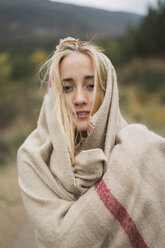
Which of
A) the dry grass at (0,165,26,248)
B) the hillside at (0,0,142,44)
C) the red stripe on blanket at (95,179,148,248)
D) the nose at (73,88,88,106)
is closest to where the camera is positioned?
the red stripe on blanket at (95,179,148,248)

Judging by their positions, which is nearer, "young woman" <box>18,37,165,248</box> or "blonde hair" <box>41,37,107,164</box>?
"young woman" <box>18,37,165,248</box>

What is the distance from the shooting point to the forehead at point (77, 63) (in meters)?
1.88

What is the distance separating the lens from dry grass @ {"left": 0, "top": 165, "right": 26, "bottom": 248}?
310 cm

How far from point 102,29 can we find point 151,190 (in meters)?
3.39

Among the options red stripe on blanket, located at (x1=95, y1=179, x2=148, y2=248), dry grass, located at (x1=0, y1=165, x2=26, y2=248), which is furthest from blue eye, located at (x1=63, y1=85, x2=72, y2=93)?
dry grass, located at (x1=0, y1=165, x2=26, y2=248)

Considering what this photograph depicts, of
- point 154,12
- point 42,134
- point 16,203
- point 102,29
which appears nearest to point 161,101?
point 154,12

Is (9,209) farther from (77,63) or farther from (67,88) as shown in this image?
(77,63)

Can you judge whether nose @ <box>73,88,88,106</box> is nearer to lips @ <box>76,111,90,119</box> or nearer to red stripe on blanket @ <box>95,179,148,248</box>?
lips @ <box>76,111,90,119</box>

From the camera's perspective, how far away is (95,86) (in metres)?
1.85

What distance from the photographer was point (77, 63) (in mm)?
1893

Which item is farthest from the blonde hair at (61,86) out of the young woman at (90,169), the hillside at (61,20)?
the hillside at (61,20)

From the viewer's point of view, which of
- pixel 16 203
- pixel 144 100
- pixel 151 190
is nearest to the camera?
pixel 151 190

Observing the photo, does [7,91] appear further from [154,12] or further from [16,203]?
[154,12]

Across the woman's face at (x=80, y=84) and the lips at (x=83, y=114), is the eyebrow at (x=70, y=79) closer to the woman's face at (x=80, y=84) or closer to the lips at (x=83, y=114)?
the woman's face at (x=80, y=84)
